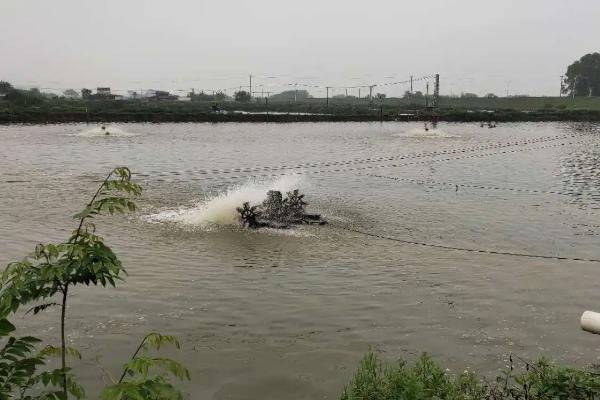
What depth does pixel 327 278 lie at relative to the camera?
1157cm

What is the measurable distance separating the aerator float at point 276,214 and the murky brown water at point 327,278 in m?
0.61

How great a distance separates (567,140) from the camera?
5616cm

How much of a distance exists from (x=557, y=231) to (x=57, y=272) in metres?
16.3

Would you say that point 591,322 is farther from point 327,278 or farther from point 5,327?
point 327,278

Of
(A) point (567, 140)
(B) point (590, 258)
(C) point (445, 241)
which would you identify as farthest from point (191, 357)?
(A) point (567, 140)

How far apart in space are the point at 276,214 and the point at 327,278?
551cm

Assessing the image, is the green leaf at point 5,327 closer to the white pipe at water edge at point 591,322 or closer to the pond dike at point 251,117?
the white pipe at water edge at point 591,322

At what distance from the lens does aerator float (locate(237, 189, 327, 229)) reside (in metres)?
16.2

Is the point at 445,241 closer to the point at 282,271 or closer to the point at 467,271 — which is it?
the point at 467,271

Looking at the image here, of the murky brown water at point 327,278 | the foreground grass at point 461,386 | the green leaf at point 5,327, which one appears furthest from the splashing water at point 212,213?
the green leaf at point 5,327

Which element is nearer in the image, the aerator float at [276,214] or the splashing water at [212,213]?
the aerator float at [276,214]

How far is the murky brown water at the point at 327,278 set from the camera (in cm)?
812

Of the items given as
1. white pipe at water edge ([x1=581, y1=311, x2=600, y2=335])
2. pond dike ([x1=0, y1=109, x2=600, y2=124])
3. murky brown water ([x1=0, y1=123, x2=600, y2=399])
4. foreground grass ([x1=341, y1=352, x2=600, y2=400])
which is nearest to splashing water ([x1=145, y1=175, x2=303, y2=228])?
murky brown water ([x1=0, y1=123, x2=600, y2=399])

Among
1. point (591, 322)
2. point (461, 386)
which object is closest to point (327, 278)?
point (461, 386)
